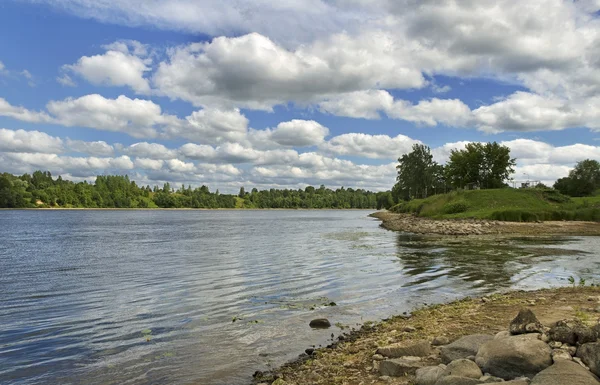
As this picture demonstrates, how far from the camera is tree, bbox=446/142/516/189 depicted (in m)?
114

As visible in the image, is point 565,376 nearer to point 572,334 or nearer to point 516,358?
point 516,358

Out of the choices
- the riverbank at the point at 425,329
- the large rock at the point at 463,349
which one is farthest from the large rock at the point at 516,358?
the riverbank at the point at 425,329

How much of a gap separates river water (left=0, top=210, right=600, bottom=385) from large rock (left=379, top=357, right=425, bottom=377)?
367 cm

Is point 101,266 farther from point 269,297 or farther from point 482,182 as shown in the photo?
point 482,182

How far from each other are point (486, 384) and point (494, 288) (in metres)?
17.7

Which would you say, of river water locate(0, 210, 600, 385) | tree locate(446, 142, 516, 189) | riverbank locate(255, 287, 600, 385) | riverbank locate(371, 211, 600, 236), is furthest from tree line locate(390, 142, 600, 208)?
riverbank locate(255, 287, 600, 385)

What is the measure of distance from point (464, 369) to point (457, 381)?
21.8 inches

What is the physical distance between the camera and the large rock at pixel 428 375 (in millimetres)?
8570

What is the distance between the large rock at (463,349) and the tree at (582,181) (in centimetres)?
13161

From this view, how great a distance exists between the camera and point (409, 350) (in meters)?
10.9

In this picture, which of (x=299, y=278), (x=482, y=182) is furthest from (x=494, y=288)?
(x=482, y=182)

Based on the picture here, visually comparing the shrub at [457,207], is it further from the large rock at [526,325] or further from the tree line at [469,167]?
the large rock at [526,325]

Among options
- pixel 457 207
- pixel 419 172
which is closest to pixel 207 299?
pixel 457 207

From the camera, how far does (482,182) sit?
118 m
